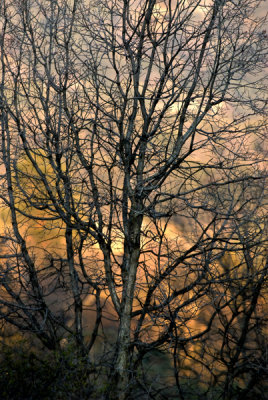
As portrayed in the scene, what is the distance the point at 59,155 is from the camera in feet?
23.8

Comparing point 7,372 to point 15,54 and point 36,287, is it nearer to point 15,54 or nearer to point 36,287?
point 36,287

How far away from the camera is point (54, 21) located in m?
7.68

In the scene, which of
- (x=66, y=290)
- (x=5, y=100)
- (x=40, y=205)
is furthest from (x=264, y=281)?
(x=5, y=100)

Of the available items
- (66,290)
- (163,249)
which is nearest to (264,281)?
(163,249)

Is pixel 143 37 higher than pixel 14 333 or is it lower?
higher

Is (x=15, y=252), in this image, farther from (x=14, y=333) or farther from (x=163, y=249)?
(x=163, y=249)

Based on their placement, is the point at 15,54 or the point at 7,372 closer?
the point at 7,372

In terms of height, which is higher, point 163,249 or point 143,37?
point 143,37

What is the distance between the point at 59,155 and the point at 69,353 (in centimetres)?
322

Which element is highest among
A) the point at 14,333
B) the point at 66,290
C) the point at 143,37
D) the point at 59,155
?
the point at 143,37

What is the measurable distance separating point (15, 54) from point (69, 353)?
5294 millimetres

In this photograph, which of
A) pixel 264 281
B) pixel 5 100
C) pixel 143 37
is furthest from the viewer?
pixel 264 281

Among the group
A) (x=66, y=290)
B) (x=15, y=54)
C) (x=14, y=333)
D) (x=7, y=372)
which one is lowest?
(x=7, y=372)

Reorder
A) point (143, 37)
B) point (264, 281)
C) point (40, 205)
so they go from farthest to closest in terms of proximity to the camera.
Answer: point (264, 281)
point (40, 205)
point (143, 37)
